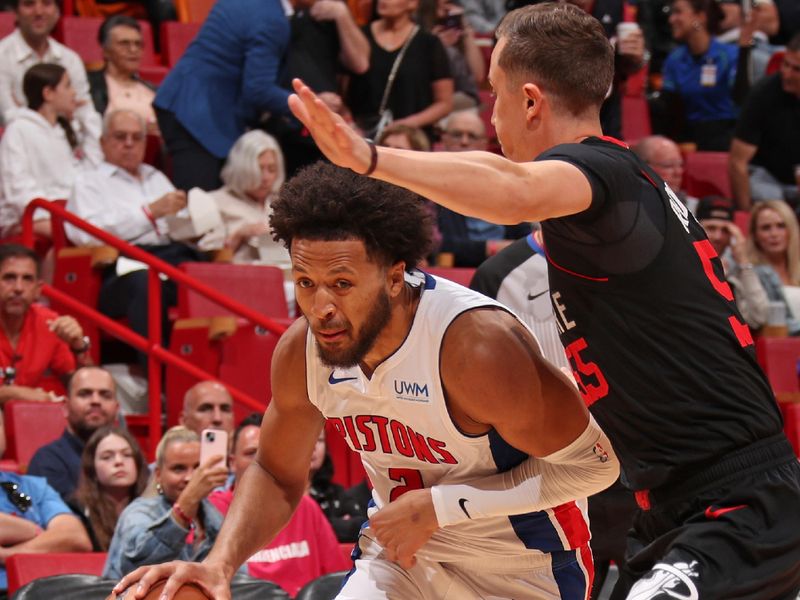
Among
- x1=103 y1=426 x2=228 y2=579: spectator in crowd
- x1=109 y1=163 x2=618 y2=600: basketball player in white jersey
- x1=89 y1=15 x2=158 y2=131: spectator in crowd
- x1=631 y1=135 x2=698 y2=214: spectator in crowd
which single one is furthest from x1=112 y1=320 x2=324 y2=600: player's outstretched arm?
x1=631 y1=135 x2=698 y2=214: spectator in crowd

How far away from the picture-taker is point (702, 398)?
3.01m

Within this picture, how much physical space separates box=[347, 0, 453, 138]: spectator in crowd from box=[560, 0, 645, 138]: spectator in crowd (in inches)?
42.8

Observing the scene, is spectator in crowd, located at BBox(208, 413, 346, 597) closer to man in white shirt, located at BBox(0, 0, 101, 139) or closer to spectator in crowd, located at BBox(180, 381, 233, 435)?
spectator in crowd, located at BBox(180, 381, 233, 435)

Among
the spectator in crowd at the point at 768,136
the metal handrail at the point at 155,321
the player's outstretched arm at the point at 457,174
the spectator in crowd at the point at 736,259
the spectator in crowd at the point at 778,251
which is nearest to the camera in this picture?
the player's outstretched arm at the point at 457,174

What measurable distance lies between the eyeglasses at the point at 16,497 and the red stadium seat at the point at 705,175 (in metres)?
6.22

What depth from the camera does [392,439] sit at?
3.48 meters

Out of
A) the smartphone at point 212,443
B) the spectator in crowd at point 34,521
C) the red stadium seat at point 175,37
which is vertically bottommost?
the spectator in crowd at point 34,521

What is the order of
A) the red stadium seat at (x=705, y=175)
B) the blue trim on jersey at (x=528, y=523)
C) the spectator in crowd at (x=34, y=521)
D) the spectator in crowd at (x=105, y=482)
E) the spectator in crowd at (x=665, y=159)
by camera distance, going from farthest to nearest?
the red stadium seat at (x=705, y=175) < the spectator in crowd at (x=665, y=159) < the spectator in crowd at (x=105, y=482) < the spectator in crowd at (x=34, y=521) < the blue trim on jersey at (x=528, y=523)

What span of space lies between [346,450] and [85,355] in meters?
1.51

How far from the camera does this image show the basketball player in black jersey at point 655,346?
115 inches

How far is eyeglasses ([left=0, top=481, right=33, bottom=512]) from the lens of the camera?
6086mm

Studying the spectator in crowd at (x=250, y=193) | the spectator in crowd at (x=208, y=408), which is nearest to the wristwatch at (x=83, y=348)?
the spectator in crowd at (x=208, y=408)

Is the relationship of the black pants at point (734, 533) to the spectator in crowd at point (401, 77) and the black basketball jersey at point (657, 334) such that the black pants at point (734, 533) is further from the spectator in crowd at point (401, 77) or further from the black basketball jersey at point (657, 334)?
the spectator in crowd at point (401, 77)

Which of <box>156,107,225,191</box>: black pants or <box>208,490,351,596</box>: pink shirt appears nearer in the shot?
<box>208,490,351,596</box>: pink shirt
